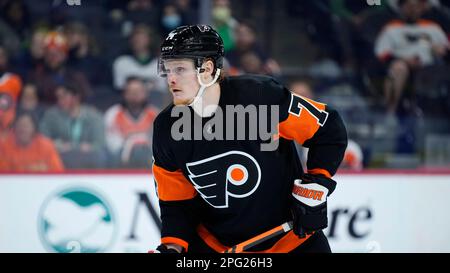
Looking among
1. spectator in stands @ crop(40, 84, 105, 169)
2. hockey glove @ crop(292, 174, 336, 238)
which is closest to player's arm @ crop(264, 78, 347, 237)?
hockey glove @ crop(292, 174, 336, 238)

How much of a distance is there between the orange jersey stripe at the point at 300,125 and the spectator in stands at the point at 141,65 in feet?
7.94

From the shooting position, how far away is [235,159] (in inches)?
112

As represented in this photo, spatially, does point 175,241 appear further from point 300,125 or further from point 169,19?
point 169,19

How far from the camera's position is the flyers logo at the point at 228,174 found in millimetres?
2857

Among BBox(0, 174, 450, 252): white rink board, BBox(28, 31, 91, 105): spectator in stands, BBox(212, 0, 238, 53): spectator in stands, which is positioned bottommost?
BBox(0, 174, 450, 252): white rink board

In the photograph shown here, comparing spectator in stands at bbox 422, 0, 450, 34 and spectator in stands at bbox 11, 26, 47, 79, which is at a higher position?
spectator in stands at bbox 422, 0, 450, 34

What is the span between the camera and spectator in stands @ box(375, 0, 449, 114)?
5.48 meters

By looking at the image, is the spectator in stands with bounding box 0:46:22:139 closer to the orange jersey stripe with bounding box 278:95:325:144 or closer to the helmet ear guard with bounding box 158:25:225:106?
the helmet ear guard with bounding box 158:25:225:106

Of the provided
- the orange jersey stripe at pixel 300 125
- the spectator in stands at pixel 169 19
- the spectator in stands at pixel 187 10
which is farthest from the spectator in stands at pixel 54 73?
the orange jersey stripe at pixel 300 125

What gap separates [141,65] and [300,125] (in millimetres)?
2689

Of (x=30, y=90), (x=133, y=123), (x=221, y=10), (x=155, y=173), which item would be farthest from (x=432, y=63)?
(x=155, y=173)

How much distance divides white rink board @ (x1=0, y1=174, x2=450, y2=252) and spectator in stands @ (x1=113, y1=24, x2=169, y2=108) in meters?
0.69

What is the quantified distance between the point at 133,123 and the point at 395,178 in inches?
67.2

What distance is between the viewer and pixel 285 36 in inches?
214
